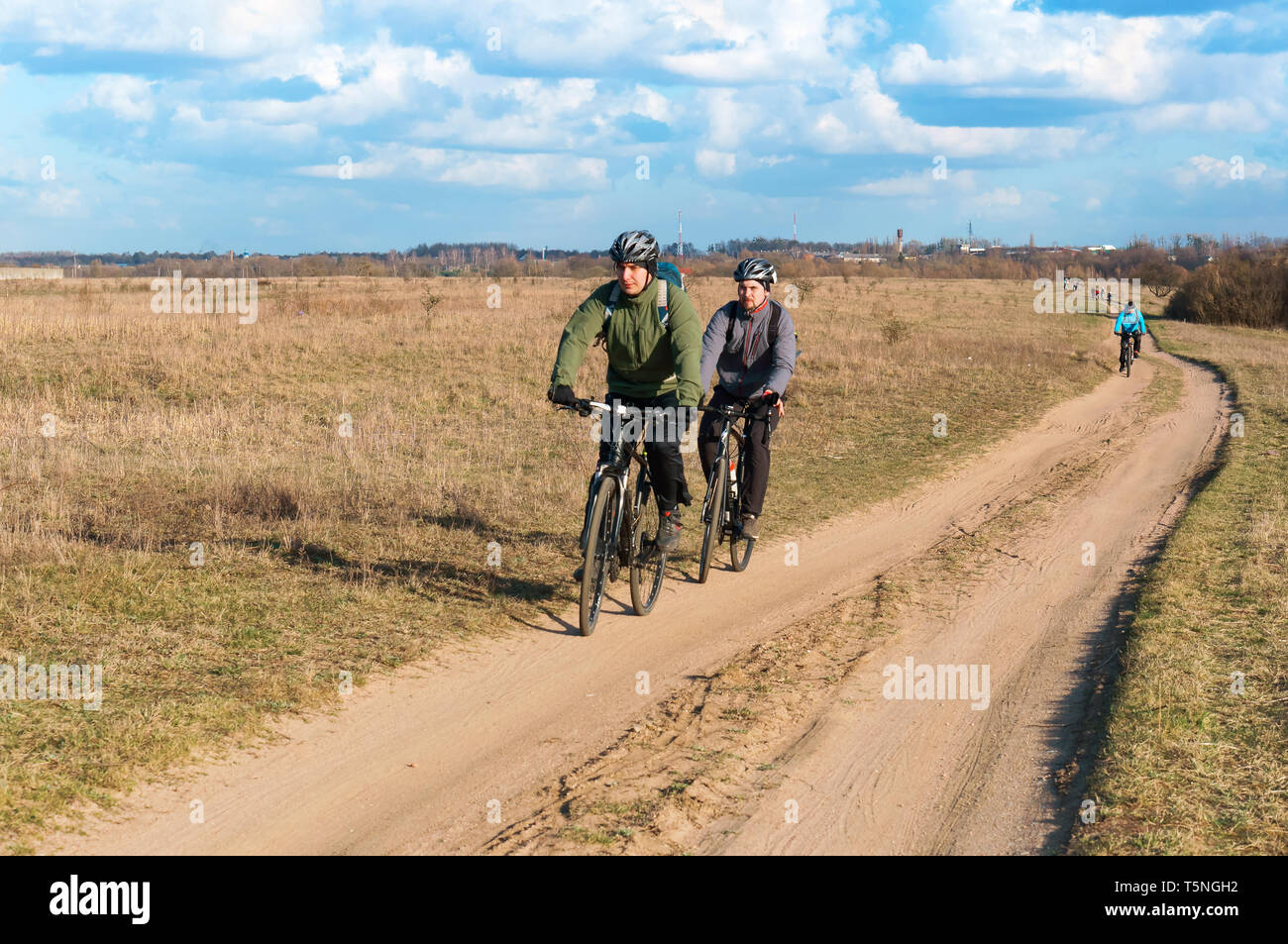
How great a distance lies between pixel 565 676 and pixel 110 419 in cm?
1138

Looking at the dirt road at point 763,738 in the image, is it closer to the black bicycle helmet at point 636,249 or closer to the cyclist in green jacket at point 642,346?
the cyclist in green jacket at point 642,346

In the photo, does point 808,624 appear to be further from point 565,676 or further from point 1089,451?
point 1089,451

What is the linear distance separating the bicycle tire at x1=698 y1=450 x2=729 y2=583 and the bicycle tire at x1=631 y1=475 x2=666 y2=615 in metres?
0.66

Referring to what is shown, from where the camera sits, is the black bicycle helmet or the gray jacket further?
the gray jacket

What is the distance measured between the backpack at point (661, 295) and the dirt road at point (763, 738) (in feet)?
6.31

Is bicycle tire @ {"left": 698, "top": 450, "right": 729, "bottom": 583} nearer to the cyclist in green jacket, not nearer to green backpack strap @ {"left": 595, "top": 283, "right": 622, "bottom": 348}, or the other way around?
the cyclist in green jacket

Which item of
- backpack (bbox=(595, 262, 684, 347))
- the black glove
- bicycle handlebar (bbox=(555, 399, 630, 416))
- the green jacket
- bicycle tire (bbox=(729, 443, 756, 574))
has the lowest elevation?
bicycle tire (bbox=(729, 443, 756, 574))

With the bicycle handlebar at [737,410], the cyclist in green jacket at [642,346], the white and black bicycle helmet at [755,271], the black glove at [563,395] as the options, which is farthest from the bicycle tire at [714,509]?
the black glove at [563,395]

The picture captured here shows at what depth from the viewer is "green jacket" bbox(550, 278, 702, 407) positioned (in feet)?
21.4

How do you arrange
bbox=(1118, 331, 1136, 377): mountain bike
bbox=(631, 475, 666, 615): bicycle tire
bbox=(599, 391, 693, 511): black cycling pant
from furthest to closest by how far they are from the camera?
bbox=(1118, 331, 1136, 377): mountain bike
bbox=(631, 475, 666, 615): bicycle tire
bbox=(599, 391, 693, 511): black cycling pant

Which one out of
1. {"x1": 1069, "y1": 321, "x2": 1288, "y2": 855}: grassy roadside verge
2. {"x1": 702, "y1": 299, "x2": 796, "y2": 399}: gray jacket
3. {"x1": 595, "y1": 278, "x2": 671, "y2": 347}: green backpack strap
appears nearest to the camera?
{"x1": 1069, "y1": 321, "x2": 1288, "y2": 855}: grassy roadside verge

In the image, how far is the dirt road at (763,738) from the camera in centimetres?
422

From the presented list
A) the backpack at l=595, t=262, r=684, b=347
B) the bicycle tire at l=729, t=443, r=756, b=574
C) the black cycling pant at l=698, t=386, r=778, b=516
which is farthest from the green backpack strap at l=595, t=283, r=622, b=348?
the bicycle tire at l=729, t=443, r=756, b=574
